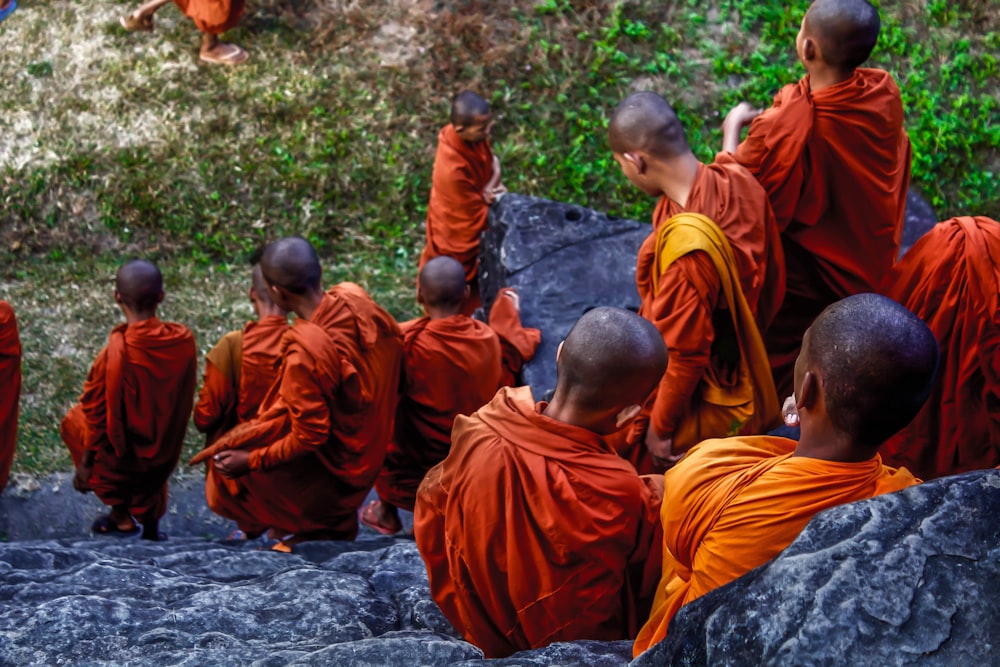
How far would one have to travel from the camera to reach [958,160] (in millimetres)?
8867

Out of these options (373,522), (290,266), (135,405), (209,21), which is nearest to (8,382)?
(135,405)

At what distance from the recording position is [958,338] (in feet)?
12.8

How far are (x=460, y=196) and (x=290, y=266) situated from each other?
3.08m

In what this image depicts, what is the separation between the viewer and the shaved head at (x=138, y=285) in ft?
17.7

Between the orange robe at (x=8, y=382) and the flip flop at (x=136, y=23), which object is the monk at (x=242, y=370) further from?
the flip flop at (x=136, y=23)

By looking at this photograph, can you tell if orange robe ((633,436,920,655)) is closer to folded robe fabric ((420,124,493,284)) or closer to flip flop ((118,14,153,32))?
folded robe fabric ((420,124,493,284))

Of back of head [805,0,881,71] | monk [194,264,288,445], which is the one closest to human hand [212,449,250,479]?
monk [194,264,288,445]

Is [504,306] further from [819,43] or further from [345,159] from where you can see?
[345,159]

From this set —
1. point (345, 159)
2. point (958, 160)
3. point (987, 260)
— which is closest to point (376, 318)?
point (987, 260)

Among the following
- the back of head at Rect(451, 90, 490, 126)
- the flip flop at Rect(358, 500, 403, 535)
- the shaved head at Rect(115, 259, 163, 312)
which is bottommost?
the flip flop at Rect(358, 500, 403, 535)

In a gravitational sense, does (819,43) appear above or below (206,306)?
above

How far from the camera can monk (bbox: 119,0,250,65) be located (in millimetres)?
9430

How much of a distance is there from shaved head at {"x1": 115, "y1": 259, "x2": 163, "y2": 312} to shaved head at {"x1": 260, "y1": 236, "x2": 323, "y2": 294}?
38.6 inches

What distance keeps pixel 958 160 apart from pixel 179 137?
6.55 meters
